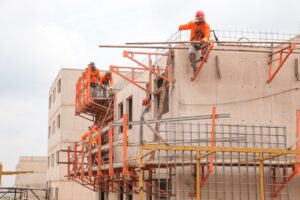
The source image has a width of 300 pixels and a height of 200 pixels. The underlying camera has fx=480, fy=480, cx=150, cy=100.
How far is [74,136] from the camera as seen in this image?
1385 inches

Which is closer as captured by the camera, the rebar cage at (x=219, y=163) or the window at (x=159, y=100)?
the rebar cage at (x=219, y=163)

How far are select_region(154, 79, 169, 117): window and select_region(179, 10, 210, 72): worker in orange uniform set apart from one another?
5.16ft

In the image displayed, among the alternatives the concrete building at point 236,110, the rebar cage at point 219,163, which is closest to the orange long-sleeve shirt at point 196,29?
the concrete building at point 236,110

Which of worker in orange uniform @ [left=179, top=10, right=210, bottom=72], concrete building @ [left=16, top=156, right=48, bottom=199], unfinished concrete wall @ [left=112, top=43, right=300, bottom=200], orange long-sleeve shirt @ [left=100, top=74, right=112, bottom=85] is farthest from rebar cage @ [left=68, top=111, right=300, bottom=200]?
concrete building @ [left=16, top=156, right=48, bottom=199]

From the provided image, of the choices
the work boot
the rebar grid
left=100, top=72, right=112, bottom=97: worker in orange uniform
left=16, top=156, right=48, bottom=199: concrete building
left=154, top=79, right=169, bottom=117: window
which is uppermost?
left=100, top=72, right=112, bottom=97: worker in orange uniform

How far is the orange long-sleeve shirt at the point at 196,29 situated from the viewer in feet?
44.7

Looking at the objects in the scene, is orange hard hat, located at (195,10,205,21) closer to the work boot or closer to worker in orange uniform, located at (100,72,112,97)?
the work boot

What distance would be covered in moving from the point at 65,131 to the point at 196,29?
75.7 ft

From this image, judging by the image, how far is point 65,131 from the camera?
115 ft

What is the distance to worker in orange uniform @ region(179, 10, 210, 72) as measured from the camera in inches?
530

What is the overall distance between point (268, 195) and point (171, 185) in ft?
9.07

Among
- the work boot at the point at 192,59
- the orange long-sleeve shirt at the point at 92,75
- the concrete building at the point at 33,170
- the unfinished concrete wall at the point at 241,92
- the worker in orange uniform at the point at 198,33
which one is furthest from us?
the concrete building at the point at 33,170

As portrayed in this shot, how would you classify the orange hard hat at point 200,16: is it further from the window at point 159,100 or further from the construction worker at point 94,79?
the construction worker at point 94,79

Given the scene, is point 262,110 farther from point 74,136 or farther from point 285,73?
point 74,136
